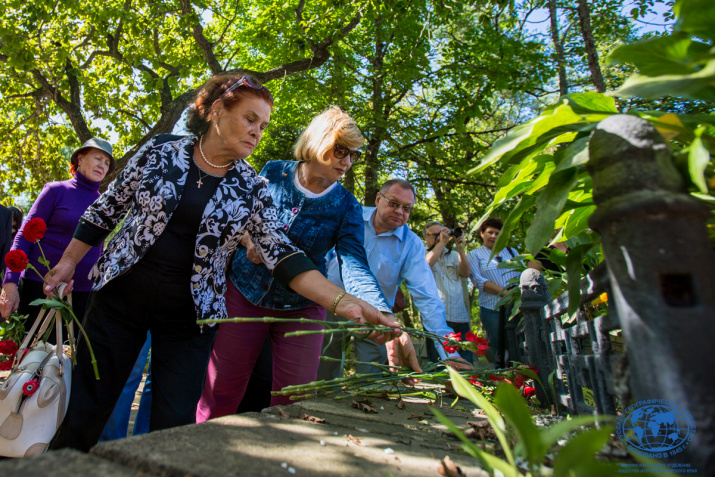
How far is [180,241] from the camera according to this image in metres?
2.04

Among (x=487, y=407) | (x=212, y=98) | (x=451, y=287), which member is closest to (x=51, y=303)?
(x=212, y=98)

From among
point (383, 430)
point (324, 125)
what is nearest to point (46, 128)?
point (324, 125)

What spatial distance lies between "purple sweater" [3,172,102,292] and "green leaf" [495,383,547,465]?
3.40m

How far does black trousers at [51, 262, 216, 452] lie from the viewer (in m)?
1.96

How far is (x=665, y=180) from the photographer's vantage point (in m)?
0.84

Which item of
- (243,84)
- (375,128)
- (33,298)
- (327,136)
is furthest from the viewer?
(375,128)

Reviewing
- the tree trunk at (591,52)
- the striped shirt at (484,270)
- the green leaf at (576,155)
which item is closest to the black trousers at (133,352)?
the green leaf at (576,155)

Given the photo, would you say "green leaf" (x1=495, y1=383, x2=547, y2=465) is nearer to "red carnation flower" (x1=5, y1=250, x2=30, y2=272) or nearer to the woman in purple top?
"red carnation flower" (x1=5, y1=250, x2=30, y2=272)

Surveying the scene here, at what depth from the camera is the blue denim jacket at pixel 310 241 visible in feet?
8.11

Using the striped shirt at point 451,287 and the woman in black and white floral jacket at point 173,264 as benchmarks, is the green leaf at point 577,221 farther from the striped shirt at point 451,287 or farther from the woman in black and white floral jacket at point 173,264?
the striped shirt at point 451,287

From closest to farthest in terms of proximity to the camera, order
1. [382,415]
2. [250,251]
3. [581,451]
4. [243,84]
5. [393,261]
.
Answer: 1. [581,451]
2. [382,415]
3. [243,84]
4. [250,251]
5. [393,261]

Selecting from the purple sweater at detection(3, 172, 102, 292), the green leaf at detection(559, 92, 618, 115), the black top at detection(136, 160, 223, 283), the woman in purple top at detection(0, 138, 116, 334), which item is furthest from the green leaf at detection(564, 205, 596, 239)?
the purple sweater at detection(3, 172, 102, 292)

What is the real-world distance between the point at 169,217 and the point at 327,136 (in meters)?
1.06

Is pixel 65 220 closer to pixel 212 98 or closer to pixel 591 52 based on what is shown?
pixel 212 98
